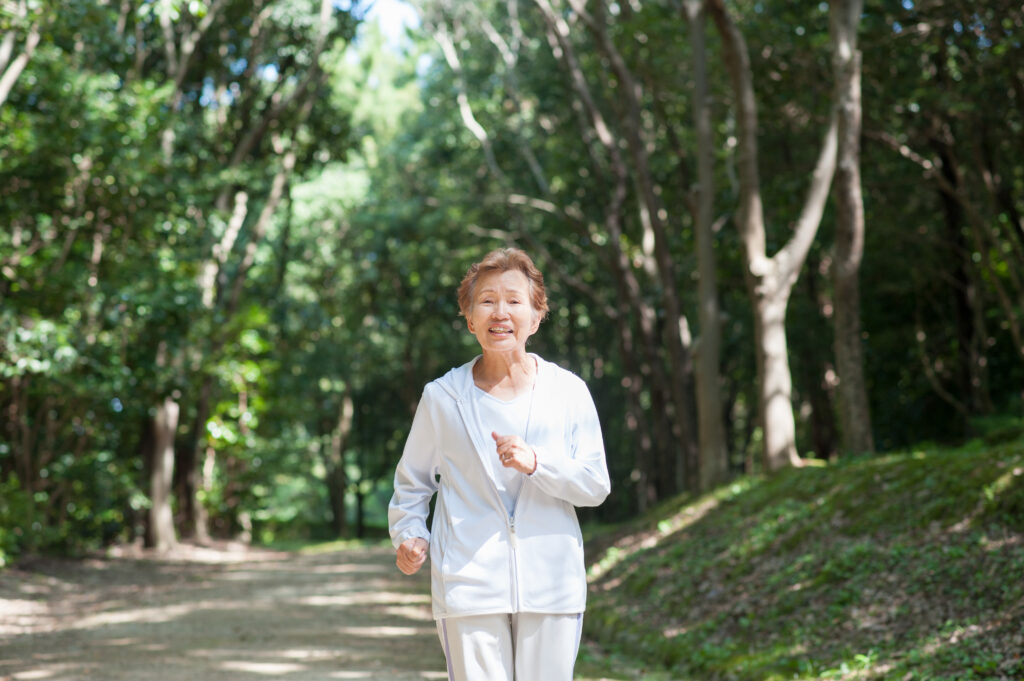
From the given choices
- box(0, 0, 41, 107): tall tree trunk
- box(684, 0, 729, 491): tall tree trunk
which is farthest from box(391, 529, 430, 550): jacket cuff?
box(684, 0, 729, 491): tall tree trunk

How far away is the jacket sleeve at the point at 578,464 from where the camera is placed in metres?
3.25

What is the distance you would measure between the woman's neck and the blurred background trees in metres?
7.75

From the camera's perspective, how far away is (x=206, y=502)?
87.3 ft

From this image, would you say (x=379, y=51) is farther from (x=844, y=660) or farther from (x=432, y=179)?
(x=844, y=660)

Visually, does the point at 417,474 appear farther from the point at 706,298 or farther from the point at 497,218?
the point at 497,218

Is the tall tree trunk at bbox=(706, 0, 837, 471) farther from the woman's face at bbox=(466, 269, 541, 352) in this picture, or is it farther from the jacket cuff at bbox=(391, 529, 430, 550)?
the jacket cuff at bbox=(391, 529, 430, 550)

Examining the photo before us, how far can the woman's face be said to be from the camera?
346 centimetres

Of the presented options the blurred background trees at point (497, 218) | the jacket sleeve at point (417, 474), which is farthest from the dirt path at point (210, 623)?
the jacket sleeve at point (417, 474)

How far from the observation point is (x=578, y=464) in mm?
3324

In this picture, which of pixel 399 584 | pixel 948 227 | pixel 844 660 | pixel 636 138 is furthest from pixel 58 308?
pixel 948 227

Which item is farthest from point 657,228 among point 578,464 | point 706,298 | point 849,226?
point 578,464

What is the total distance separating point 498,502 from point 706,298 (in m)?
12.4

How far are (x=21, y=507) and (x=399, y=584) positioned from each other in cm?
545

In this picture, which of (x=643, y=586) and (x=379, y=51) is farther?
(x=379, y=51)
